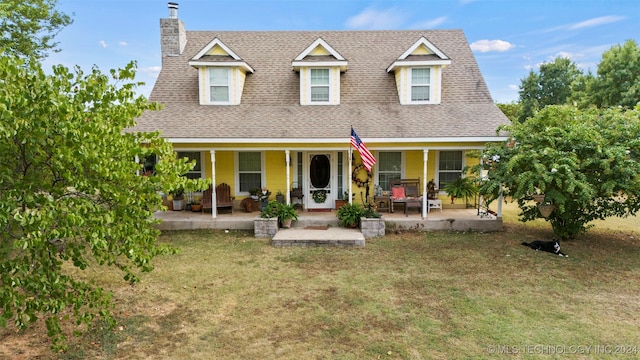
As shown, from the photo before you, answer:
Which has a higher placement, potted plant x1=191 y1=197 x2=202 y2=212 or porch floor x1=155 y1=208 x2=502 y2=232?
potted plant x1=191 y1=197 x2=202 y2=212

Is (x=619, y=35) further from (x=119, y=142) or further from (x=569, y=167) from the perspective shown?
(x=119, y=142)

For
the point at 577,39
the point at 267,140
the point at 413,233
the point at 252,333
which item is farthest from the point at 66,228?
the point at 577,39

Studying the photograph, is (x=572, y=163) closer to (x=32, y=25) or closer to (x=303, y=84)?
(x=303, y=84)

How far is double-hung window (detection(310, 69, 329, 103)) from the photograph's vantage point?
1313 cm

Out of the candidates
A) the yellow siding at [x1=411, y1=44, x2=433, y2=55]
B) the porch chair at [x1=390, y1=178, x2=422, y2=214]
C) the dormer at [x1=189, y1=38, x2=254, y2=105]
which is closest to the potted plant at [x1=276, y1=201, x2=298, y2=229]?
the porch chair at [x1=390, y1=178, x2=422, y2=214]

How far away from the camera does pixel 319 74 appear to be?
1314 centimetres

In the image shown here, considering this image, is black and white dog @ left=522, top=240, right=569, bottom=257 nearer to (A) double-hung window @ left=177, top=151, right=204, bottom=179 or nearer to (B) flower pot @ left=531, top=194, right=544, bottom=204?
(B) flower pot @ left=531, top=194, right=544, bottom=204

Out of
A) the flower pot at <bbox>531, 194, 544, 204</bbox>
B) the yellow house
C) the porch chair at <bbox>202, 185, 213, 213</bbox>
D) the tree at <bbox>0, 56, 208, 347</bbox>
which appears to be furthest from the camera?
the porch chair at <bbox>202, 185, 213, 213</bbox>

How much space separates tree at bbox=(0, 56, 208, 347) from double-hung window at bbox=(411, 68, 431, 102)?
35.1 feet

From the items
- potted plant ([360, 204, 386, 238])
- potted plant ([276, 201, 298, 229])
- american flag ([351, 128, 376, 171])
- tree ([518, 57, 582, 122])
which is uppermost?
tree ([518, 57, 582, 122])

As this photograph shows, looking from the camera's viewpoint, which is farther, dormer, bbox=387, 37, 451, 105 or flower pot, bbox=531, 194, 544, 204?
dormer, bbox=387, 37, 451, 105

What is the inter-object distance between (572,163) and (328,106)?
24.5 ft

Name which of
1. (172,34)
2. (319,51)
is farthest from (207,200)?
(172,34)

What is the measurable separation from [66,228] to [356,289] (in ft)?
16.0
